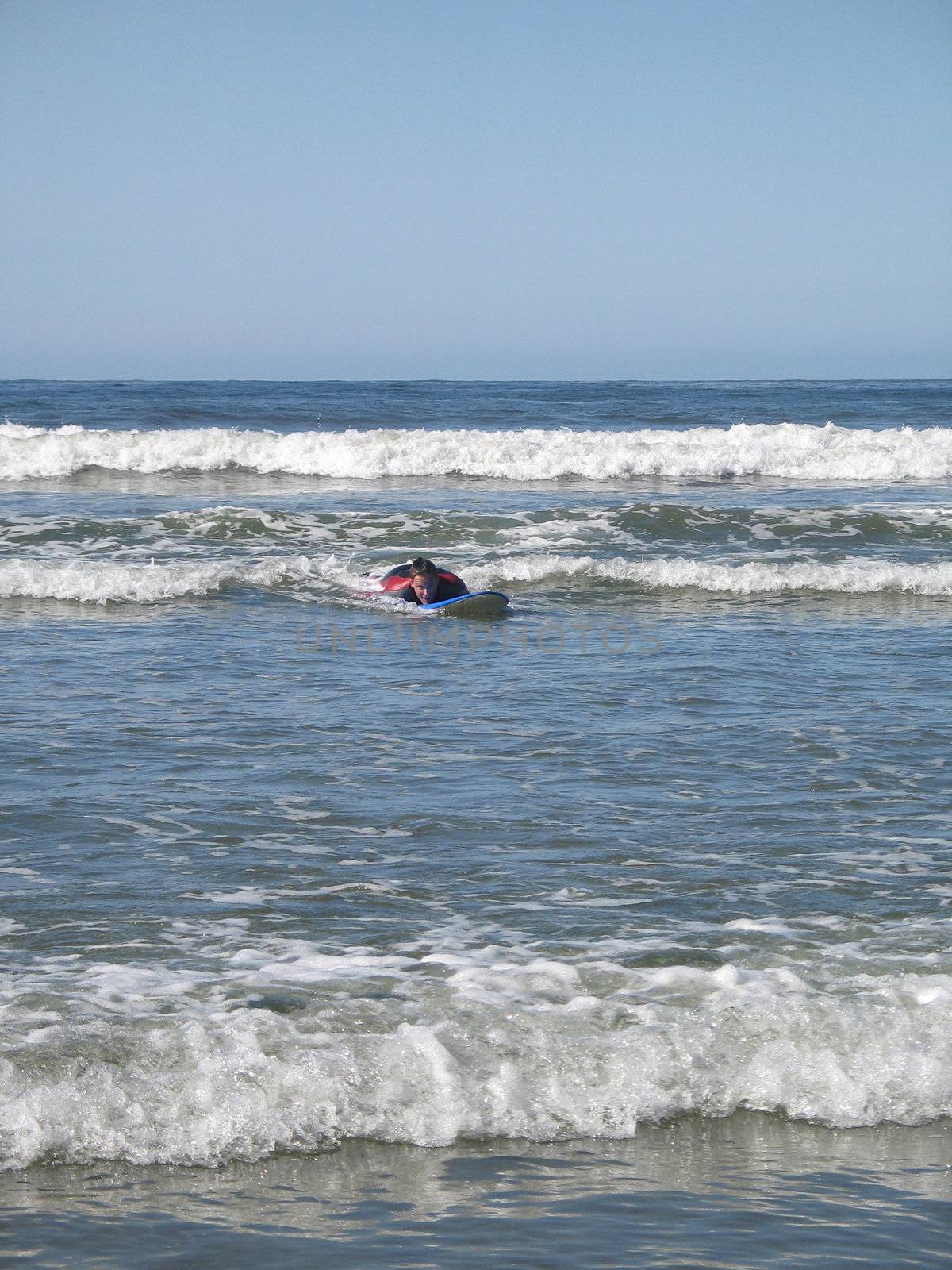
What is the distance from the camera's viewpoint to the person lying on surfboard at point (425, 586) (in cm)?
1360

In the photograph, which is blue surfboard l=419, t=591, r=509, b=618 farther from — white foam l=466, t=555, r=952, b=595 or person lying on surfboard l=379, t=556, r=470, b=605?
white foam l=466, t=555, r=952, b=595

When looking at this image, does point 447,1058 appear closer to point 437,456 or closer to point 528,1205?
point 528,1205

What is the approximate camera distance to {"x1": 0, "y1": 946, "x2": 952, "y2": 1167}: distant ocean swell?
4.12 metres

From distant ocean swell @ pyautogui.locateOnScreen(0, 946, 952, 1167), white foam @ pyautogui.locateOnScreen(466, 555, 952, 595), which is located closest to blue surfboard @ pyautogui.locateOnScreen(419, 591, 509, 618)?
white foam @ pyautogui.locateOnScreen(466, 555, 952, 595)

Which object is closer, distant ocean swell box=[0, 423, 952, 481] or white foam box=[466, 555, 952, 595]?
white foam box=[466, 555, 952, 595]

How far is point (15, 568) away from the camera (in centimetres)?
1426

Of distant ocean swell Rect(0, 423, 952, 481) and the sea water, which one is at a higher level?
distant ocean swell Rect(0, 423, 952, 481)

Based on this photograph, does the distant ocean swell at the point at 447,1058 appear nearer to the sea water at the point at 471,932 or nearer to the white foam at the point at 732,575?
the sea water at the point at 471,932

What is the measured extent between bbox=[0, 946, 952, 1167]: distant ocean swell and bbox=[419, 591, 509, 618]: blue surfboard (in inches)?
334

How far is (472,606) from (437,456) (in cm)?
1464

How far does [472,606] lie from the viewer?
1337 cm

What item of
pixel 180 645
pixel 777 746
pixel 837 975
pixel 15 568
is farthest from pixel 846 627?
pixel 15 568

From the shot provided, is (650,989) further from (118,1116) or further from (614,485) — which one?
(614,485)

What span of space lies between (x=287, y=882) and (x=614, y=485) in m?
20.3
